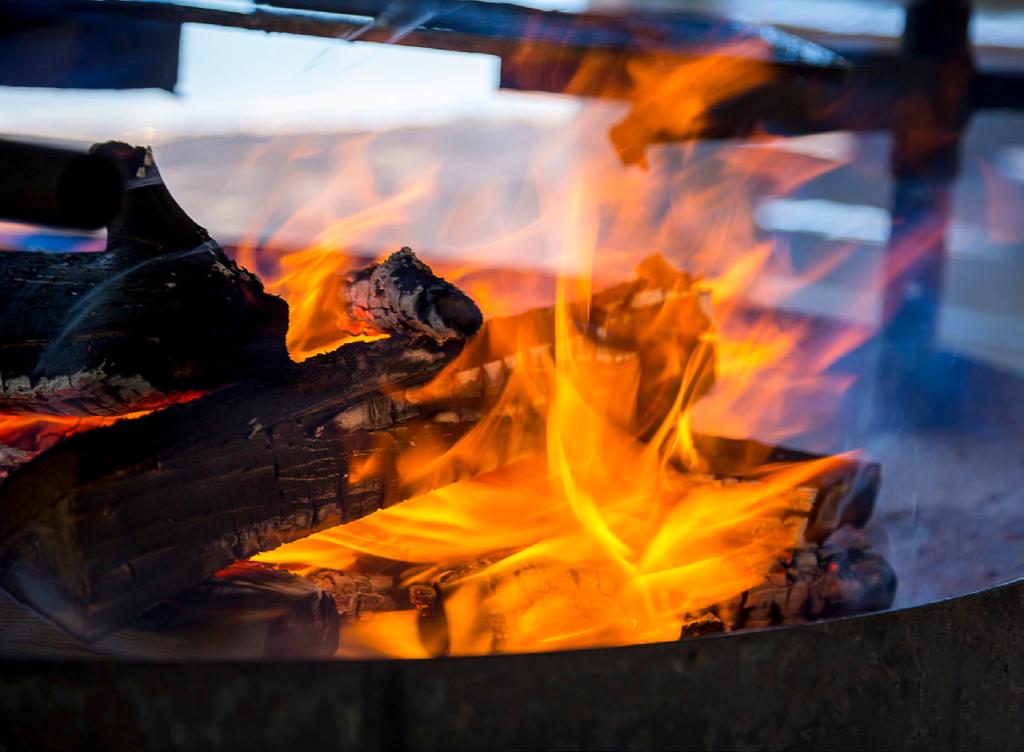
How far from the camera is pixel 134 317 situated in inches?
48.0

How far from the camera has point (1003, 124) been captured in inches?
225

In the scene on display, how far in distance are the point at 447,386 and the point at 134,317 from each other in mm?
429

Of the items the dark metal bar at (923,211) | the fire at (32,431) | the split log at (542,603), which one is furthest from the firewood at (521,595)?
the dark metal bar at (923,211)

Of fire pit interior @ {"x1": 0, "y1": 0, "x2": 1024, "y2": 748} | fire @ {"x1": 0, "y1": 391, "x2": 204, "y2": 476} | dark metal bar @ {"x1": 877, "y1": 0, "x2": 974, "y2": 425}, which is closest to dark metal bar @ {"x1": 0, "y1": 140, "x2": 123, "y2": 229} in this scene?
fire pit interior @ {"x1": 0, "y1": 0, "x2": 1024, "y2": 748}

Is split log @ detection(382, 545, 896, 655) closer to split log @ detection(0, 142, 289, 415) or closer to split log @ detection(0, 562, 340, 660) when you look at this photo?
split log @ detection(0, 562, 340, 660)

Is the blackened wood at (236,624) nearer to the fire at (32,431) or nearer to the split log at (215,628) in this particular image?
the split log at (215,628)

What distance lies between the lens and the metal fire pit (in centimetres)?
88

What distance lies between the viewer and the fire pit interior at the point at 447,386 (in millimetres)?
1086

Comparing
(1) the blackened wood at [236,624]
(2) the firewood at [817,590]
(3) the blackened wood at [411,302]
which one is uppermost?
(3) the blackened wood at [411,302]

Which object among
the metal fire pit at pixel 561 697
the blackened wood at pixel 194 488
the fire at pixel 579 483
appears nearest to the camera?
the metal fire pit at pixel 561 697


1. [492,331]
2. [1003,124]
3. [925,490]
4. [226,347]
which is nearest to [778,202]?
[1003,124]

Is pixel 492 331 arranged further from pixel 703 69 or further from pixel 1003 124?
pixel 1003 124

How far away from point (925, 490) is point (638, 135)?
3.57ft

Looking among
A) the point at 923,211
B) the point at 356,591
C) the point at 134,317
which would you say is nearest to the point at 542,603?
the point at 356,591
